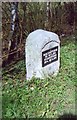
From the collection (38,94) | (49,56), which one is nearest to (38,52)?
(49,56)

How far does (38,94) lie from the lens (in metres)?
4.12

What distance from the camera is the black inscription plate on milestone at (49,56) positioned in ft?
14.8

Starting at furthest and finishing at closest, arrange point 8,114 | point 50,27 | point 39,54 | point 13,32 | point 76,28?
point 76,28 < point 50,27 < point 13,32 < point 39,54 < point 8,114

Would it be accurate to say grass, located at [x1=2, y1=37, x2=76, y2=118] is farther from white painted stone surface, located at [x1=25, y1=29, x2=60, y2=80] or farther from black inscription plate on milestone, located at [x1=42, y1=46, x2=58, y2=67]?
black inscription plate on milestone, located at [x1=42, y1=46, x2=58, y2=67]

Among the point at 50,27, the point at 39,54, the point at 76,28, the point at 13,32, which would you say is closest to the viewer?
the point at 39,54

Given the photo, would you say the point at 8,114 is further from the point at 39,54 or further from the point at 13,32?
the point at 13,32

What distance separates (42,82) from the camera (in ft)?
14.6

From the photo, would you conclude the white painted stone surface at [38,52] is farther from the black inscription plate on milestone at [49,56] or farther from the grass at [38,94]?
the grass at [38,94]

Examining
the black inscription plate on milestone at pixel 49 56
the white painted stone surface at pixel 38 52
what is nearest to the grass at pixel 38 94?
the white painted stone surface at pixel 38 52

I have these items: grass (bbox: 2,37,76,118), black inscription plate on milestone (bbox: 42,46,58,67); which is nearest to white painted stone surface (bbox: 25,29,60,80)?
black inscription plate on milestone (bbox: 42,46,58,67)

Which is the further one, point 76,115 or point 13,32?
point 13,32

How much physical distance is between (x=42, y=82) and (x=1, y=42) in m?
1.32

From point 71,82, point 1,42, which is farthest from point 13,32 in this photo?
point 71,82

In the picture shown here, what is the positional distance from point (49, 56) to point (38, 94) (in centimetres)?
78
